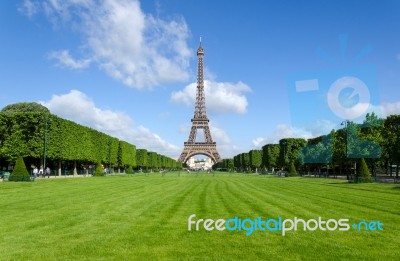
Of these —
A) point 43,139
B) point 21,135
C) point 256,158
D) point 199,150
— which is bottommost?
point 256,158

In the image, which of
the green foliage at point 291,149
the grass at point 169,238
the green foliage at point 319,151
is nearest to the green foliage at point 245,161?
the green foliage at point 291,149

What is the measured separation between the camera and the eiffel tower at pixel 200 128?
525ft

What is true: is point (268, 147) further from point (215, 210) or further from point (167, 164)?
point (215, 210)

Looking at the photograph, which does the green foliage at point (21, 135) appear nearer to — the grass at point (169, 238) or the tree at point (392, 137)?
the grass at point (169, 238)

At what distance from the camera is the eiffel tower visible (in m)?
160

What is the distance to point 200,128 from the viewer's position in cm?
16225

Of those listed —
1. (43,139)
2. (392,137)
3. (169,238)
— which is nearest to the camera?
(169,238)

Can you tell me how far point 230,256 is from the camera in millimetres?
9188

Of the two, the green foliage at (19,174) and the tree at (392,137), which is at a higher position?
the tree at (392,137)

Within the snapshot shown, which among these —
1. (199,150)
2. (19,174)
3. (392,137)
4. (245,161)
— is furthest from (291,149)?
(19,174)

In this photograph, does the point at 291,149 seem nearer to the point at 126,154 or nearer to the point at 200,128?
the point at 126,154

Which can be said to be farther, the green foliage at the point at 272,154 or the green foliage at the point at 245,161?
the green foliage at the point at 245,161

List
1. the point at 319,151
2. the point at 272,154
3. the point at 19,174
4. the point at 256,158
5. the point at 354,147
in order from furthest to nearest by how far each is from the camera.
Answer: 1. the point at 256,158
2. the point at 272,154
3. the point at 319,151
4. the point at 354,147
5. the point at 19,174

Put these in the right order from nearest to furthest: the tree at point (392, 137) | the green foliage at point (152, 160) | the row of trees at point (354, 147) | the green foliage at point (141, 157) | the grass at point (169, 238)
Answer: the grass at point (169, 238) < the tree at point (392, 137) < the row of trees at point (354, 147) < the green foliage at point (141, 157) < the green foliage at point (152, 160)
